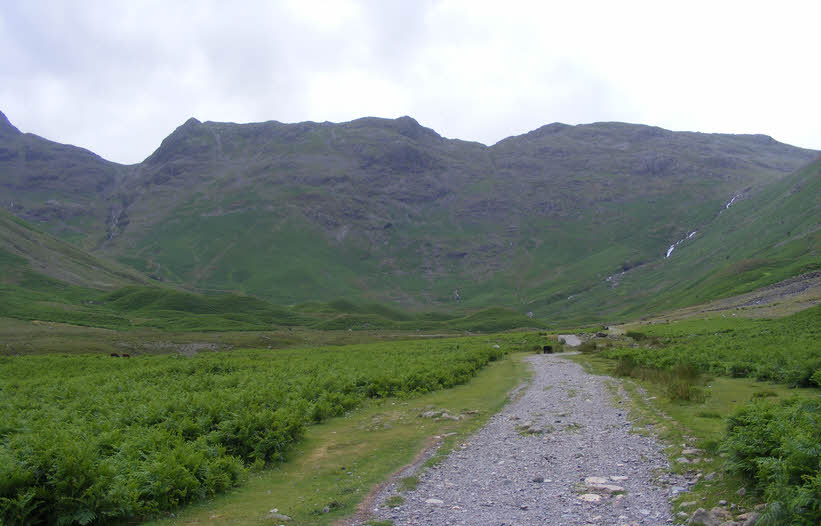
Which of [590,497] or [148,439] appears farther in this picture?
[148,439]

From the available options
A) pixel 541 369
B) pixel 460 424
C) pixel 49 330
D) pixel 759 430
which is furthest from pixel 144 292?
pixel 759 430

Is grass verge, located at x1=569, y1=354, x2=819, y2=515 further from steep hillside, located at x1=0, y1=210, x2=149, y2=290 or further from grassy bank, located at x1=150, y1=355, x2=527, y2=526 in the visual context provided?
steep hillside, located at x1=0, y1=210, x2=149, y2=290

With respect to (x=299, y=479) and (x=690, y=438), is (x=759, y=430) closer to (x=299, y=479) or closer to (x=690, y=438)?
(x=690, y=438)

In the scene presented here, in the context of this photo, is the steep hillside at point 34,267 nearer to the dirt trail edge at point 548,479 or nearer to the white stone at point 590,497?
the dirt trail edge at point 548,479

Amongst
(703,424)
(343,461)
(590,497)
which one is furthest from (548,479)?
(703,424)

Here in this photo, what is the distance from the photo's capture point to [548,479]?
45.2 feet

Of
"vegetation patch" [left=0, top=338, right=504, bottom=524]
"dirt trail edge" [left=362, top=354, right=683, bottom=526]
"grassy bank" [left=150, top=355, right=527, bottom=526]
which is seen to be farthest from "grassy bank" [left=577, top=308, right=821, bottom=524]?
"vegetation patch" [left=0, top=338, right=504, bottom=524]

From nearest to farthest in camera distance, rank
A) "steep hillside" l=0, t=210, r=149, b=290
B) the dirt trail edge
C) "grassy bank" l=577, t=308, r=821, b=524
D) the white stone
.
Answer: "grassy bank" l=577, t=308, r=821, b=524 → the dirt trail edge → the white stone → "steep hillside" l=0, t=210, r=149, b=290

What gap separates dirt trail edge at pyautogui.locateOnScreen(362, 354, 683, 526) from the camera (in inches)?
436

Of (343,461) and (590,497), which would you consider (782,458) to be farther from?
(343,461)

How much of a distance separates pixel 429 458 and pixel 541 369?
30806mm

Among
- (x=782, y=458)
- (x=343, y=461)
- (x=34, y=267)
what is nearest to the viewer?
(x=782, y=458)

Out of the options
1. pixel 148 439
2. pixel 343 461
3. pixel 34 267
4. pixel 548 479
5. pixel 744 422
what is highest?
pixel 34 267

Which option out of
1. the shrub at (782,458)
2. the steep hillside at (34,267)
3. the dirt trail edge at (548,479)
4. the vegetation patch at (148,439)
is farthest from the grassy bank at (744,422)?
the steep hillside at (34,267)
